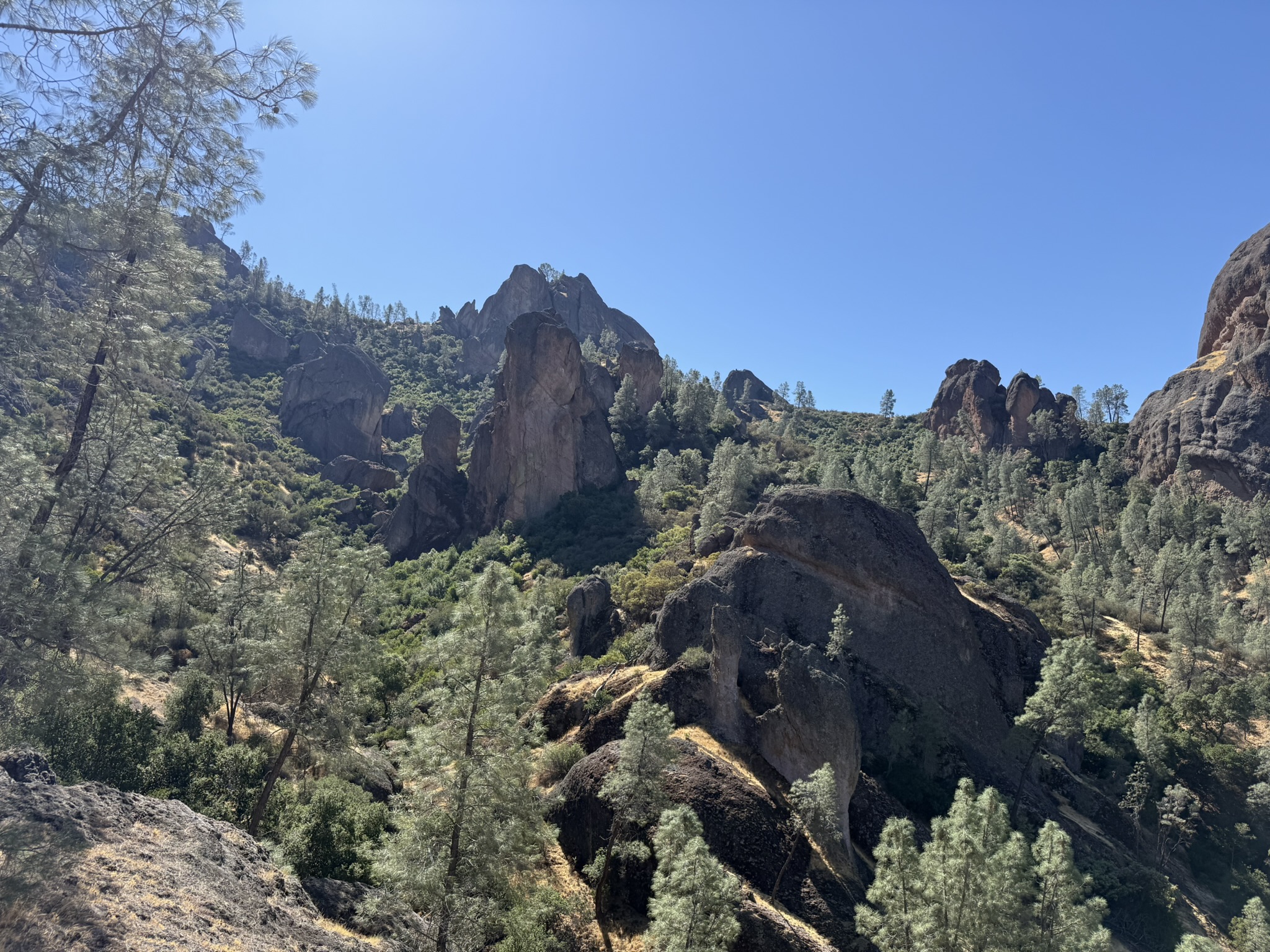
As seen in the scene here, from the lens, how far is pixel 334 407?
111 m

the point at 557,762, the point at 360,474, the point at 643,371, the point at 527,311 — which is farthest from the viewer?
the point at 527,311

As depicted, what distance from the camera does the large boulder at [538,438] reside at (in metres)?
74.8

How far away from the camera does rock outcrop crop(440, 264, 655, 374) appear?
162500 mm

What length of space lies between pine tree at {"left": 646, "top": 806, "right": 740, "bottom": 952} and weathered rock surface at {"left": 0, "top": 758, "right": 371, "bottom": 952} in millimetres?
6730

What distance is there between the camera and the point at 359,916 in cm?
1523

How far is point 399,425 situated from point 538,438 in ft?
203

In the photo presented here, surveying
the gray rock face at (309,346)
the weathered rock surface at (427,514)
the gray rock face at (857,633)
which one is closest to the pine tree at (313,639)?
the gray rock face at (857,633)

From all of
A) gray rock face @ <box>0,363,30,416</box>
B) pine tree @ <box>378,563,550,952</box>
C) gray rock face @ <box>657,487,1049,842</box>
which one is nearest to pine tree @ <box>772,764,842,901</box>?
gray rock face @ <box>657,487,1049,842</box>

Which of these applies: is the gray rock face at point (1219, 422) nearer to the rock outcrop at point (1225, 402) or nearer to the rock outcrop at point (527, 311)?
the rock outcrop at point (1225, 402)

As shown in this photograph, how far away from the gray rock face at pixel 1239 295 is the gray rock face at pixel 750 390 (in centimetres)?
7522

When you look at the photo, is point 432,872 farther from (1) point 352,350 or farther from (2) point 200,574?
(1) point 352,350

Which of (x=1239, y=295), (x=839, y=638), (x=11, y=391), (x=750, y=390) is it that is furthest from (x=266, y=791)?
(x=750, y=390)

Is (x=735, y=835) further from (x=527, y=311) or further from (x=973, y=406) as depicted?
(x=527, y=311)

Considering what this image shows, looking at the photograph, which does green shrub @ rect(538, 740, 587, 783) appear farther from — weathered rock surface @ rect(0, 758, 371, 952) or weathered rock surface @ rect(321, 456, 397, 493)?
weathered rock surface @ rect(321, 456, 397, 493)
